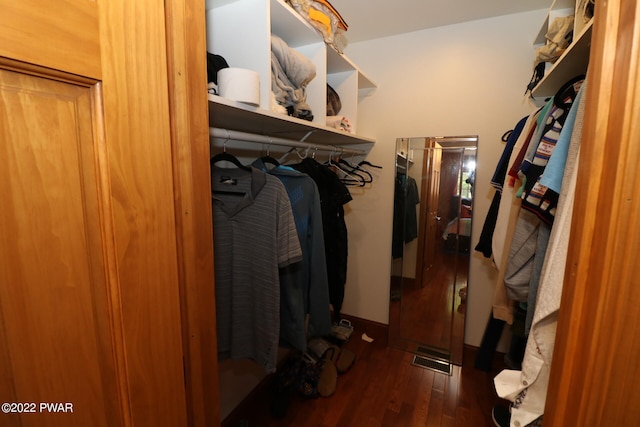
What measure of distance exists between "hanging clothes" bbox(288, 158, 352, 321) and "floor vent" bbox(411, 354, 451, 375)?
0.90 m

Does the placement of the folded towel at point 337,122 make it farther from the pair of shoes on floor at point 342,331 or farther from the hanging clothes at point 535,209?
the pair of shoes on floor at point 342,331

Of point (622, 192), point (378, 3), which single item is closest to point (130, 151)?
point (622, 192)

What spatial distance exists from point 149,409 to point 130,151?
1.64 feet

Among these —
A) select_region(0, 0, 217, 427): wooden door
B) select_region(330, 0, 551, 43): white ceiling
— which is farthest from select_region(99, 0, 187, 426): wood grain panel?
select_region(330, 0, 551, 43): white ceiling

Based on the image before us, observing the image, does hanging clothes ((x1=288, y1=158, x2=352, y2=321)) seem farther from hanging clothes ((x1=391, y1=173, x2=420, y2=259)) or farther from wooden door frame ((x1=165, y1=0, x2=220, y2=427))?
wooden door frame ((x1=165, y1=0, x2=220, y2=427))

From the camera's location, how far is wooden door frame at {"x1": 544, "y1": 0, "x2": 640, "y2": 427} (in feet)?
1.45

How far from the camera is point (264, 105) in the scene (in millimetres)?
1087

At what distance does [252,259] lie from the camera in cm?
114

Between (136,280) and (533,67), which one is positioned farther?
(533,67)

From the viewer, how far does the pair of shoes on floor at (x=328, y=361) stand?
72.4 inches

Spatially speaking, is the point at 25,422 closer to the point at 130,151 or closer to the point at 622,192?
the point at 130,151

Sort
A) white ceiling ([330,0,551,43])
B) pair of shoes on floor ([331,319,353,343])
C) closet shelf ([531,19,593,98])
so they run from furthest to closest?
pair of shoes on floor ([331,319,353,343]), white ceiling ([330,0,551,43]), closet shelf ([531,19,593,98])

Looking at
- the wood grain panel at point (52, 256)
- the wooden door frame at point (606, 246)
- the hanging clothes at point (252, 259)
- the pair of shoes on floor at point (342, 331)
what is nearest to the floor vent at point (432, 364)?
the pair of shoes on floor at point (342, 331)

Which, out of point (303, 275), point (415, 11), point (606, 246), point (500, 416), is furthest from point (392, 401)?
point (415, 11)
